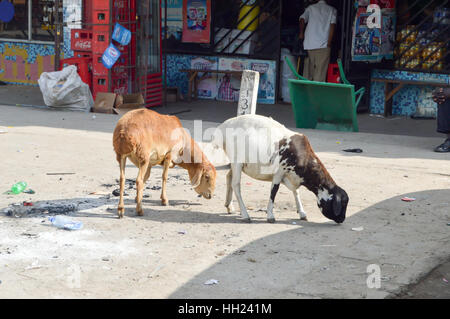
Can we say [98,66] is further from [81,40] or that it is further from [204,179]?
[204,179]

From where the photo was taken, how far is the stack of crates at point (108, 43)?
14.4 m

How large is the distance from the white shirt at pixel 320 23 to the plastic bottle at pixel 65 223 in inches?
366

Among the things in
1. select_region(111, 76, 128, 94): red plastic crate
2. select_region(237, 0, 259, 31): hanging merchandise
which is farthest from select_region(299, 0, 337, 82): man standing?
select_region(111, 76, 128, 94): red plastic crate

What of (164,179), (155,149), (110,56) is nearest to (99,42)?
(110,56)

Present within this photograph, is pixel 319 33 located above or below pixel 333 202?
above

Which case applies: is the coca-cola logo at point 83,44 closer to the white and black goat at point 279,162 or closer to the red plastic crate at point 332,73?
the red plastic crate at point 332,73

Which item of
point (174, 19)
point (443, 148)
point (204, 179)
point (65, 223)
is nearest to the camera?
point (65, 223)

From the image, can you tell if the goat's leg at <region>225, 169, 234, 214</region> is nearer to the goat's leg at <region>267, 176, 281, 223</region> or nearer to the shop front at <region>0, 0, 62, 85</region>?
the goat's leg at <region>267, 176, 281, 223</region>

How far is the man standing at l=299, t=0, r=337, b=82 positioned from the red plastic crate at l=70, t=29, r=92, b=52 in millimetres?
4614

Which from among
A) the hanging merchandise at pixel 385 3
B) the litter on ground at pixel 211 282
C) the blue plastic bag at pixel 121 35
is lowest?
the litter on ground at pixel 211 282

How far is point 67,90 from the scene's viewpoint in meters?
14.5

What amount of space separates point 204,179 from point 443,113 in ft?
16.8

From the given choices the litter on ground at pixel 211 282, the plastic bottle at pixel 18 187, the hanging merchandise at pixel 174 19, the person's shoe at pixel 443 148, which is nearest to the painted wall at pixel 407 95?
the person's shoe at pixel 443 148

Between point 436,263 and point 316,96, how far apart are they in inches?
275
